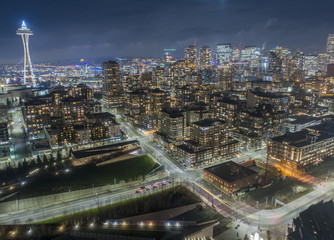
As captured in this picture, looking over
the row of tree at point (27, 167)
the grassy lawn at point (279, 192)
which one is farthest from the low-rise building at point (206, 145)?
the row of tree at point (27, 167)

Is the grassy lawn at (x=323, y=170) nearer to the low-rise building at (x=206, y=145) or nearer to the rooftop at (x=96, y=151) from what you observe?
the low-rise building at (x=206, y=145)

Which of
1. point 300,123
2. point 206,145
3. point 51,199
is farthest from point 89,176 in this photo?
point 300,123

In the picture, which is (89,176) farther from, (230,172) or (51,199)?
(230,172)

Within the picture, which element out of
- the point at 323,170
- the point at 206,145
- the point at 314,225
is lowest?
the point at 323,170

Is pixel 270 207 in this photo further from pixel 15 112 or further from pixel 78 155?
pixel 15 112

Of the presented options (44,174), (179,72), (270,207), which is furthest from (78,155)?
(179,72)

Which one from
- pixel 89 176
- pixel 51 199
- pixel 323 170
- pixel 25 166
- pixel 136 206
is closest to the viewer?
pixel 136 206

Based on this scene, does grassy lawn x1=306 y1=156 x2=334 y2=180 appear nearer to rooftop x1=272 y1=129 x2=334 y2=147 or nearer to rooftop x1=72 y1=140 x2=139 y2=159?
rooftop x1=272 y1=129 x2=334 y2=147
